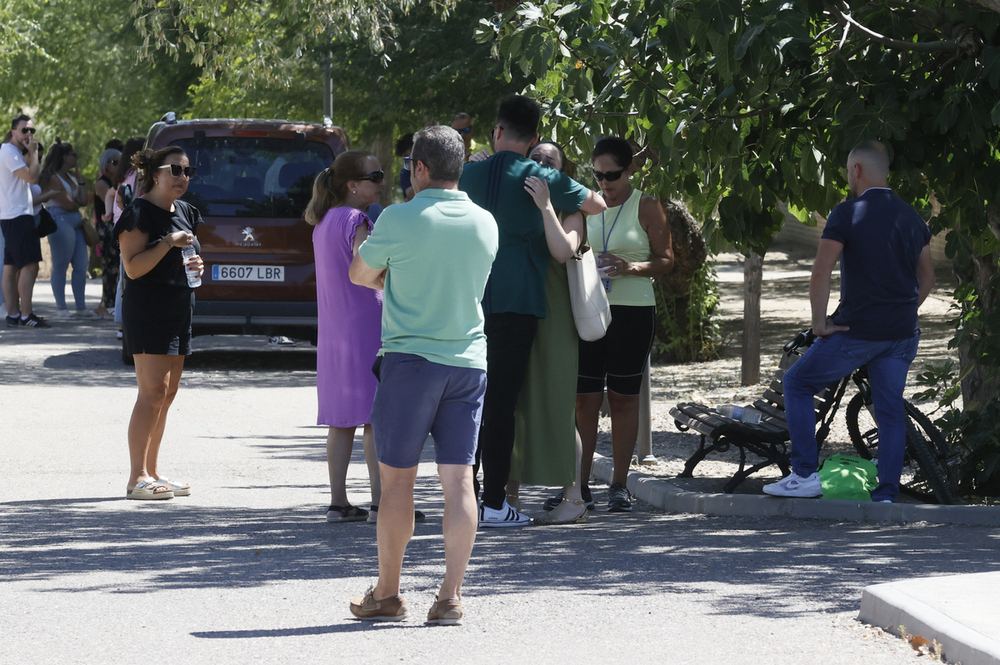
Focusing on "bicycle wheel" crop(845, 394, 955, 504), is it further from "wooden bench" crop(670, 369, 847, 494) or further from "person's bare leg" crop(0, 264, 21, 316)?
"person's bare leg" crop(0, 264, 21, 316)

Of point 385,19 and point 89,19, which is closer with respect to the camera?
point 385,19

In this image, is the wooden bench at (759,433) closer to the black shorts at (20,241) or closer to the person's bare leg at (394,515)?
the person's bare leg at (394,515)

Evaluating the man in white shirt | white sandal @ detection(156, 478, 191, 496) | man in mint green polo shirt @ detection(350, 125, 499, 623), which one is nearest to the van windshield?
the man in white shirt

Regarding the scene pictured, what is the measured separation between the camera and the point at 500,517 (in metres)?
7.02

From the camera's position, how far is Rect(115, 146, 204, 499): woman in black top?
297 inches

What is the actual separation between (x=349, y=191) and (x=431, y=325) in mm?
2103

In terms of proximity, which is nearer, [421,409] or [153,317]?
[421,409]

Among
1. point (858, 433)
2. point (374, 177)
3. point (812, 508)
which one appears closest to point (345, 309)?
point (374, 177)

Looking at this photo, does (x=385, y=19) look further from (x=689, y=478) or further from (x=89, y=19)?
(x=89, y=19)

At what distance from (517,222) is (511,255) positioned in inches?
6.1

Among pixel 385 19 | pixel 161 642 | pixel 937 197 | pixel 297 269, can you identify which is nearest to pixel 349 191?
pixel 161 642

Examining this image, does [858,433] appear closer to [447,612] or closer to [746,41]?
[746,41]

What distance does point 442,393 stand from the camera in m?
5.01

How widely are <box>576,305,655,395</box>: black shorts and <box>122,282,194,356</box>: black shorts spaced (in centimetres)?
211
